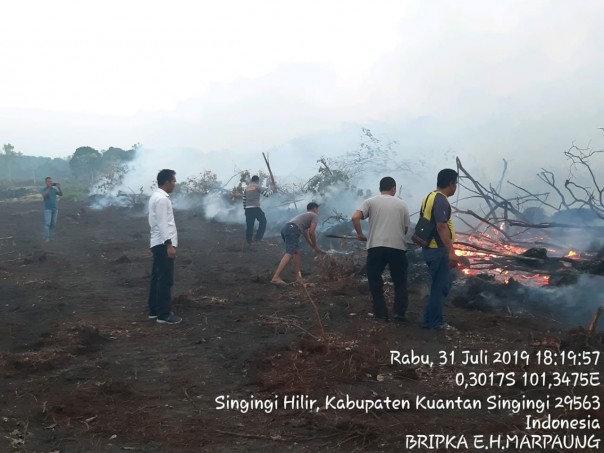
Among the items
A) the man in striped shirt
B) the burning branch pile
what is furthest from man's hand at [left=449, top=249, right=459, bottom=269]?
the man in striped shirt

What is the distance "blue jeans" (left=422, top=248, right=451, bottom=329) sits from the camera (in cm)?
612

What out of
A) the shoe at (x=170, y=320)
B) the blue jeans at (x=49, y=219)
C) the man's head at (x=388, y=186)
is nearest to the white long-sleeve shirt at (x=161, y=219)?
the shoe at (x=170, y=320)

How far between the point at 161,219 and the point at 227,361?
7.02ft

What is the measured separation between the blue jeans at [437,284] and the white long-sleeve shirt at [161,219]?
3.07m

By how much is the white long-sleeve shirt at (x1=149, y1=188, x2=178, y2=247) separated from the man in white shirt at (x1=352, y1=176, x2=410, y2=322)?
2.23 metres

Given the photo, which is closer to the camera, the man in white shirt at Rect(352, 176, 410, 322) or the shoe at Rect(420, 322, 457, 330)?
the shoe at Rect(420, 322, 457, 330)

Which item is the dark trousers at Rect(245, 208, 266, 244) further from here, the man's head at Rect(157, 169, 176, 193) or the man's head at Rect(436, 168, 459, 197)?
the man's head at Rect(436, 168, 459, 197)

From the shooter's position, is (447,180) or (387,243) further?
(387,243)

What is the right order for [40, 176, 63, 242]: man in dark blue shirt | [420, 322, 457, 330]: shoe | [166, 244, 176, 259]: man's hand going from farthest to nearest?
[40, 176, 63, 242]: man in dark blue shirt
[166, 244, 176, 259]: man's hand
[420, 322, 457, 330]: shoe

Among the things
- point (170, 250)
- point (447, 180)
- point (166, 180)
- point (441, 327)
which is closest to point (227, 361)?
point (170, 250)

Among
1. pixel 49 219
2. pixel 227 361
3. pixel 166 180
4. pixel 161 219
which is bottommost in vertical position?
pixel 227 361

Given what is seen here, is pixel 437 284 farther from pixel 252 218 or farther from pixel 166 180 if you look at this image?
pixel 252 218

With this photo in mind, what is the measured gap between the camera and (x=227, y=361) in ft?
17.5

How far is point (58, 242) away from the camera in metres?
15.5
